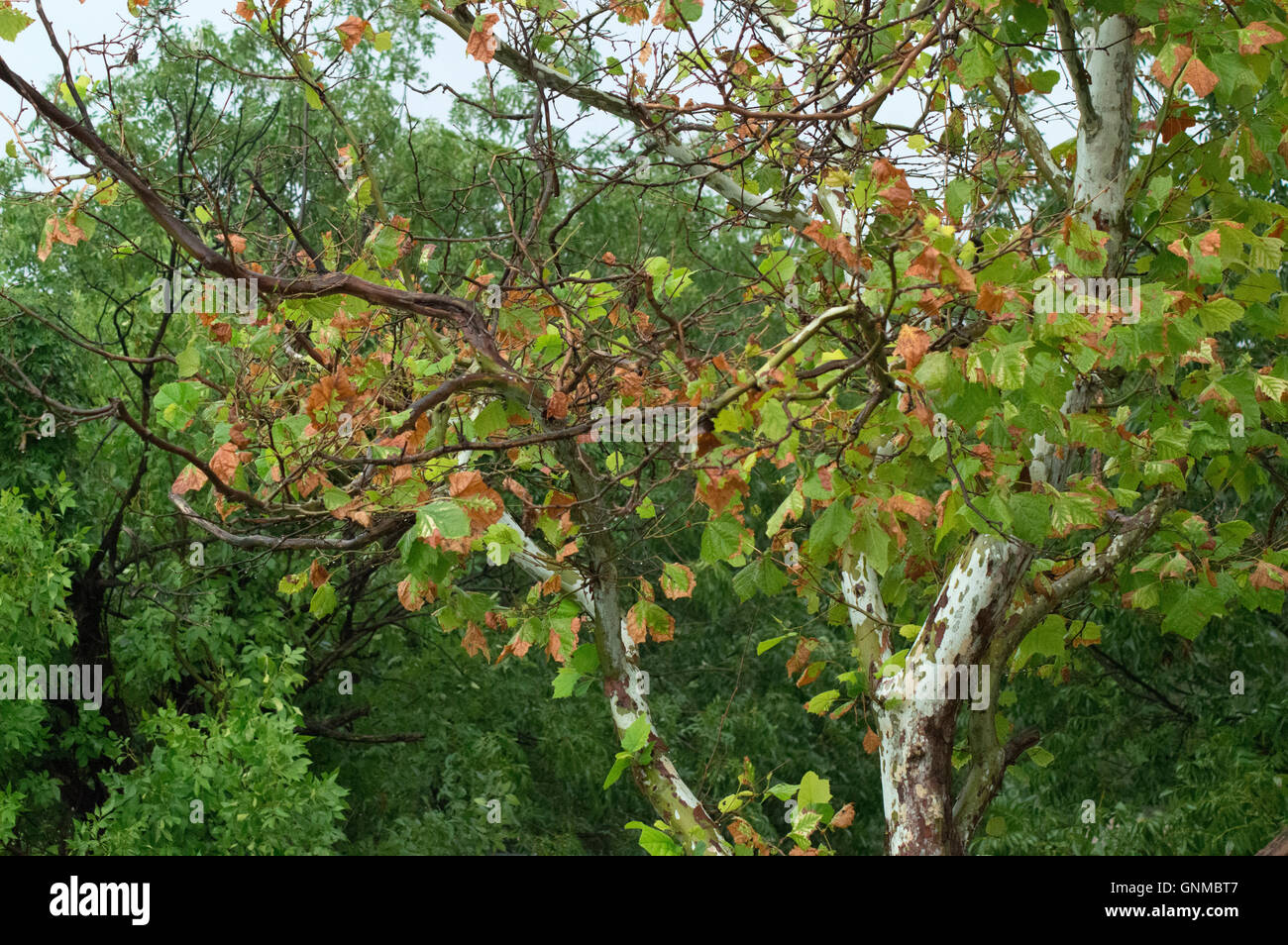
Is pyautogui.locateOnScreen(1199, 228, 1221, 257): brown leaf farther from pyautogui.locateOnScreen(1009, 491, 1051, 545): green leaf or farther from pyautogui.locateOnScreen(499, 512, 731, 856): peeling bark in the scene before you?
pyautogui.locateOnScreen(499, 512, 731, 856): peeling bark

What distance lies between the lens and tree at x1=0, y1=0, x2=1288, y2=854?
3275 millimetres

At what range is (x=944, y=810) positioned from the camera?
4898mm

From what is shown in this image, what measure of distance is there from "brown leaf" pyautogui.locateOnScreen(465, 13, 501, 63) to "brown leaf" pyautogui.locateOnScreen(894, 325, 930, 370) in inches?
77.8

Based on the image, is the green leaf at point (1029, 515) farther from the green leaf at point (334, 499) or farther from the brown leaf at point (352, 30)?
the brown leaf at point (352, 30)

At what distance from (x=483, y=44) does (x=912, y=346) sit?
208 centimetres

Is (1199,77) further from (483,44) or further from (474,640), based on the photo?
(474,640)

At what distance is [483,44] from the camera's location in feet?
13.8

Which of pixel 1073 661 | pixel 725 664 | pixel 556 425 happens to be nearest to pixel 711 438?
pixel 556 425

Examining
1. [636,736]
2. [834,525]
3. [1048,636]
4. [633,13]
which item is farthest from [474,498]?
[1048,636]

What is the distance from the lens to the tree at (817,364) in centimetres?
328

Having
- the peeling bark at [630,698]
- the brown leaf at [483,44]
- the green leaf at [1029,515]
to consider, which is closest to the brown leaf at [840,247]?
the green leaf at [1029,515]

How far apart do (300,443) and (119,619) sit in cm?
689

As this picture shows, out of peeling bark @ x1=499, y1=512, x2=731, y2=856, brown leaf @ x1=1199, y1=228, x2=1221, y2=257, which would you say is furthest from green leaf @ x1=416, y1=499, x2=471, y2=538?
brown leaf @ x1=1199, y1=228, x2=1221, y2=257

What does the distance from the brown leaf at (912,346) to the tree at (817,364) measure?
13 mm
